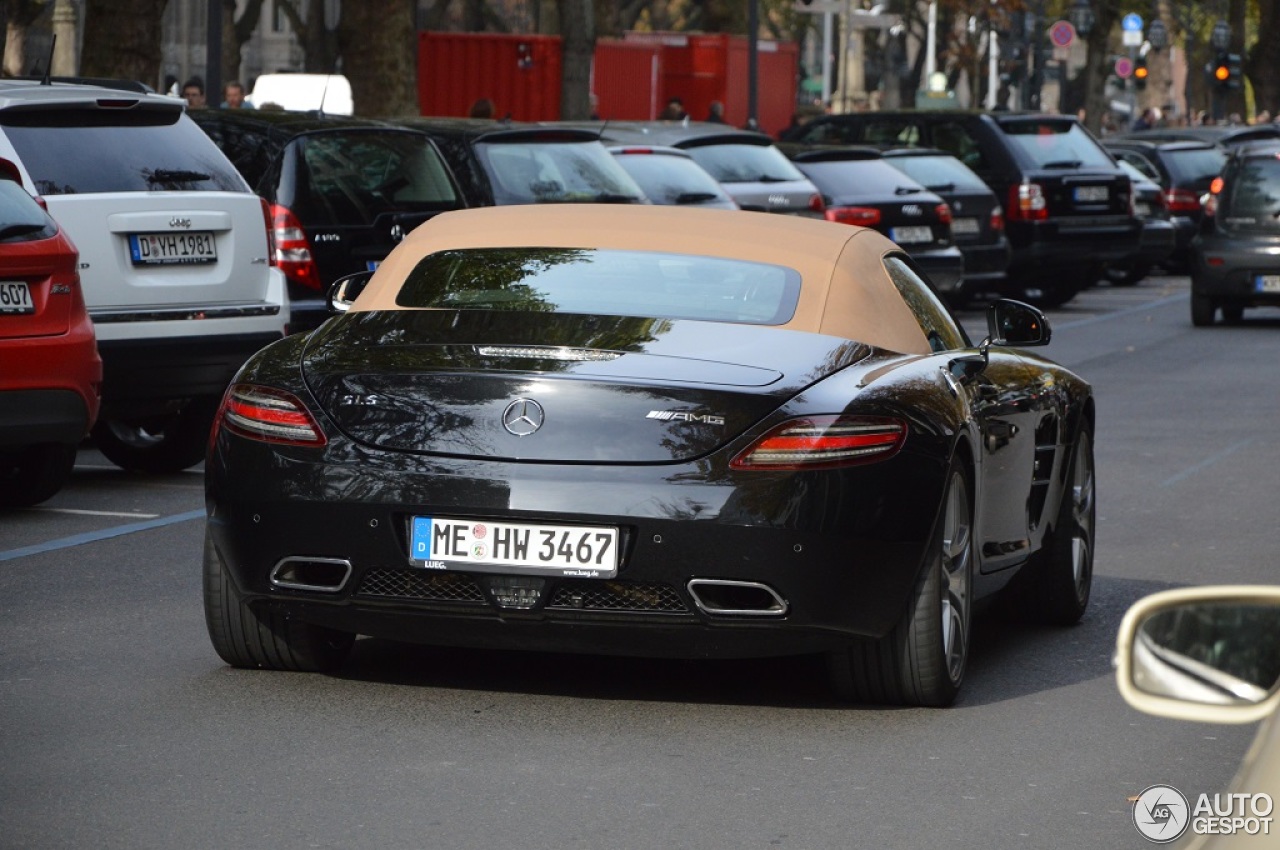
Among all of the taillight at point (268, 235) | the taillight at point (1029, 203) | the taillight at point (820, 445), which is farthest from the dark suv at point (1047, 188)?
the taillight at point (820, 445)

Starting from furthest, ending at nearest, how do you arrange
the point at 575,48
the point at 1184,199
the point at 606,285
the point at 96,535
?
the point at 1184,199, the point at 575,48, the point at 96,535, the point at 606,285

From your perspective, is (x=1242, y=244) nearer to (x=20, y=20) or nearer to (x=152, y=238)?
(x=152, y=238)

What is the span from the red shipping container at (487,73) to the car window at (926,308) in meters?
32.9

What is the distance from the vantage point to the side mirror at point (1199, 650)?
7.89ft

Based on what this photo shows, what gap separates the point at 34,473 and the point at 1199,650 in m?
8.75

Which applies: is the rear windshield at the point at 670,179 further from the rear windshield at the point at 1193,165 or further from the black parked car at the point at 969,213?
the rear windshield at the point at 1193,165

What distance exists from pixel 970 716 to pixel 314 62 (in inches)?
1738

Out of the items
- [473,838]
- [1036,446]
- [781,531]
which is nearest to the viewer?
[473,838]

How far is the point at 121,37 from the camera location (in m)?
20.7

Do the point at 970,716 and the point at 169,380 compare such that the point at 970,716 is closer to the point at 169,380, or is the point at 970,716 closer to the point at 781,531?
the point at 781,531

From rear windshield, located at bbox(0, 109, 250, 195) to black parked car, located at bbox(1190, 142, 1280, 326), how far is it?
1455 cm

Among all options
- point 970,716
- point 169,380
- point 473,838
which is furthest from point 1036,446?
point 169,380

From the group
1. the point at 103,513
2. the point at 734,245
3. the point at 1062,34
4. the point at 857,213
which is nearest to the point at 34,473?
the point at 103,513

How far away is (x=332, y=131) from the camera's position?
14.6 meters
